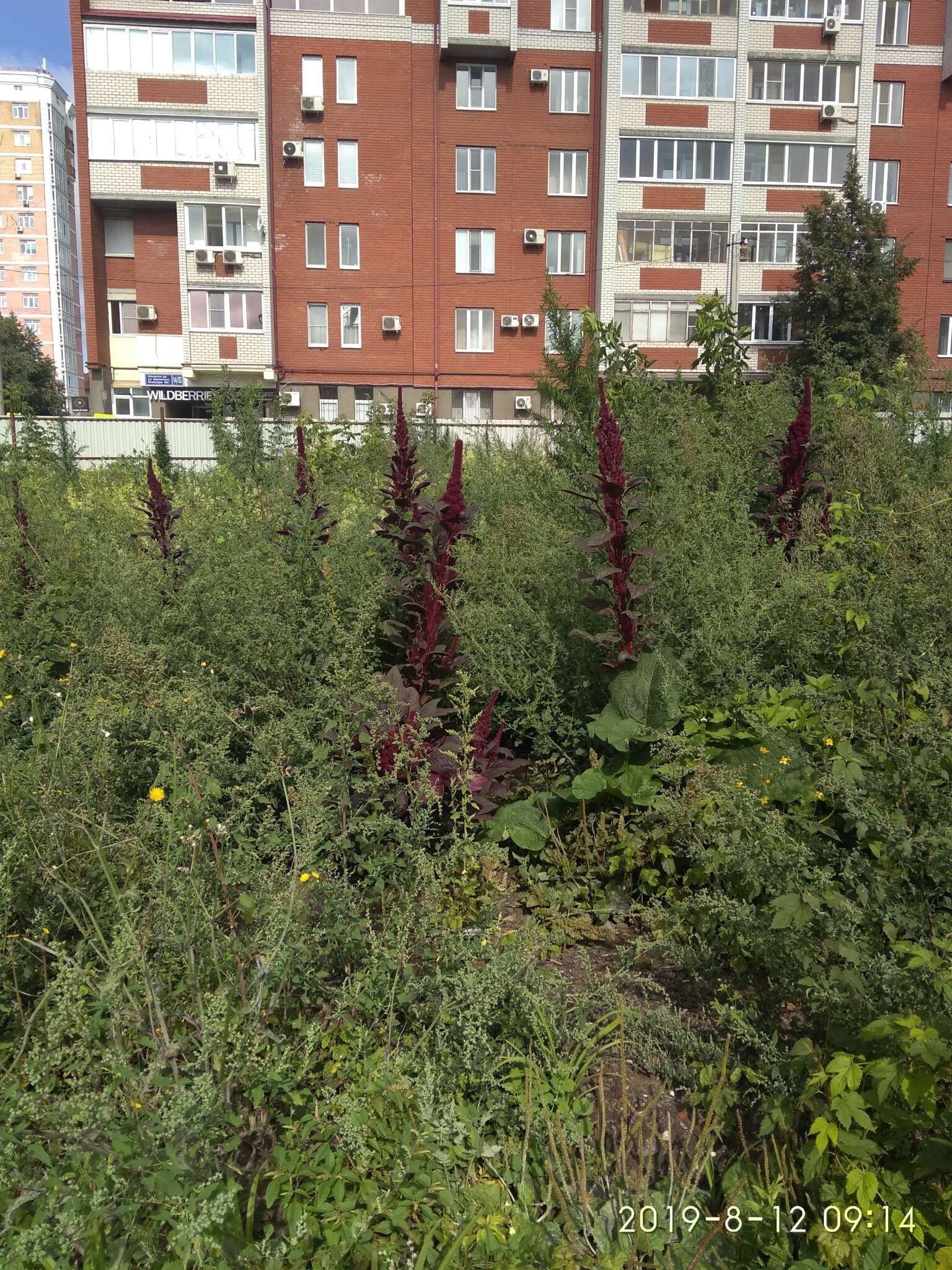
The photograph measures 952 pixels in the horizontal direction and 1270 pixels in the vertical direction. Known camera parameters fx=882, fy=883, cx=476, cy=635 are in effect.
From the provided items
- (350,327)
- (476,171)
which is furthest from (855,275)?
(350,327)

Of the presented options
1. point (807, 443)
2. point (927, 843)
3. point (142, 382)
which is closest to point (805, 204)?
point (142, 382)

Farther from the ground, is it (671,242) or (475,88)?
(475,88)

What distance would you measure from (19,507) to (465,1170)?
14.9 ft

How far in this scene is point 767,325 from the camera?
2831 centimetres

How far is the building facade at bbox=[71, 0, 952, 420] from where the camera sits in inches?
1041

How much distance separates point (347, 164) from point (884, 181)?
1734 centimetres

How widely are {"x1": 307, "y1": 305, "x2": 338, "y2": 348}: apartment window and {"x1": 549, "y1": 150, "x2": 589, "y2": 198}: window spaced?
26.7ft

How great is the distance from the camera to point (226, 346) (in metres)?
27.6

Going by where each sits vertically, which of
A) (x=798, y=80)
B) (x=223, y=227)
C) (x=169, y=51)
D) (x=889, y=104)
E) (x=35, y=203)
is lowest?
(x=223, y=227)

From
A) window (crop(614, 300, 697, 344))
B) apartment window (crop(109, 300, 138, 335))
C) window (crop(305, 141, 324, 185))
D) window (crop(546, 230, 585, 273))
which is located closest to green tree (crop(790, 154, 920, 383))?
window (crop(614, 300, 697, 344))

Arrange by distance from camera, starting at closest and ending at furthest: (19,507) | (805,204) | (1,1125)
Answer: (1,1125) < (19,507) < (805,204)

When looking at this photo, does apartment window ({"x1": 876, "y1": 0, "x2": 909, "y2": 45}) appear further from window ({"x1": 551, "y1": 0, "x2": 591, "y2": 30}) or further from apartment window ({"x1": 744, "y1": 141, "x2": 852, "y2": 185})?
window ({"x1": 551, "y1": 0, "x2": 591, "y2": 30})

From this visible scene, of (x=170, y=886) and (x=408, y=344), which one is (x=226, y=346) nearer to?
(x=408, y=344)

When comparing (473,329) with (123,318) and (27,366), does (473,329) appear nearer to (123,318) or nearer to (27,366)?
(123,318)
